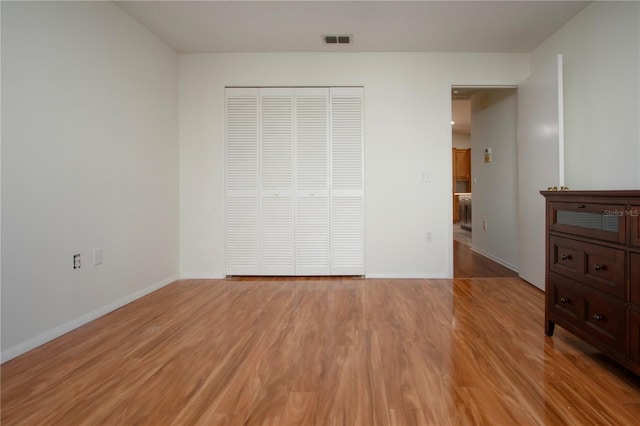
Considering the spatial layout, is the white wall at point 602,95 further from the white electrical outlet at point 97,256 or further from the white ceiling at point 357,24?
the white electrical outlet at point 97,256

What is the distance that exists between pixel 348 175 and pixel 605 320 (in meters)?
2.37

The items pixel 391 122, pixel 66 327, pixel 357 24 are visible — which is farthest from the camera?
pixel 391 122

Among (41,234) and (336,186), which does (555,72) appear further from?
(41,234)

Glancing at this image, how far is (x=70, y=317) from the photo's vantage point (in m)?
2.11

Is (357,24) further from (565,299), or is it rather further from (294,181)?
(565,299)

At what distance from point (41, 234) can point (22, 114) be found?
0.71 metres

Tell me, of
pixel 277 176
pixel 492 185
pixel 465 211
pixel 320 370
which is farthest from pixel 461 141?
pixel 320 370

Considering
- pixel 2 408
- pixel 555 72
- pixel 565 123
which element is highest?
pixel 555 72

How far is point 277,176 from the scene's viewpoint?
3.43 meters

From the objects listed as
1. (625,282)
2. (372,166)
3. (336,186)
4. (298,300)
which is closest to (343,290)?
(298,300)

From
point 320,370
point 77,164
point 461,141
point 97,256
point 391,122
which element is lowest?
point 320,370

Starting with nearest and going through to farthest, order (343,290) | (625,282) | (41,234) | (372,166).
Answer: (625,282) → (41,234) → (343,290) → (372,166)

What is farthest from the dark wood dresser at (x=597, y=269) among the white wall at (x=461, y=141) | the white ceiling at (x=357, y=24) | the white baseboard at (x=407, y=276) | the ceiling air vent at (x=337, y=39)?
the white wall at (x=461, y=141)

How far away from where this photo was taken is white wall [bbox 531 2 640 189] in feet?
6.94
